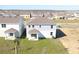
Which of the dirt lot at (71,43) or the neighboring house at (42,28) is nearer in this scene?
the dirt lot at (71,43)

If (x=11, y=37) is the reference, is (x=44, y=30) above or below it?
above

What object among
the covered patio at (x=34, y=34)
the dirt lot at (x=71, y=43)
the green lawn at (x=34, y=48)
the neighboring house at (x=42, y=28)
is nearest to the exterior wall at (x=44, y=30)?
the neighboring house at (x=42, y=28)

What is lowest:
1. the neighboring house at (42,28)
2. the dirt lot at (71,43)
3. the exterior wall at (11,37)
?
the dirt lot at (71,43)

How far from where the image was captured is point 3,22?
30.3ft

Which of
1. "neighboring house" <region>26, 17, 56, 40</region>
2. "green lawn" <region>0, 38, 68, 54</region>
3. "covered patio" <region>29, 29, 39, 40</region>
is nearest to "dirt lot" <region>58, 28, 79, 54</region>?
"green lawn" <region>0, 38, 68, 54</region>

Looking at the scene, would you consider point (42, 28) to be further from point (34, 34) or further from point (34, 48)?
point (34, 48)

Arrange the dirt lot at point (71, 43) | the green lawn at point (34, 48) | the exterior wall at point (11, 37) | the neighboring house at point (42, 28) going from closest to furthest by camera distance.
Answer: the green lawn at point (34, 48) → the dirt lot at point (71, 43) → the exterior wall at point (11, 37) → the neighboring house at point (42, 28)

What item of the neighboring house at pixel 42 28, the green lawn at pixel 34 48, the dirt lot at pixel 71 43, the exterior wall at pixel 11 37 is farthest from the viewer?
the neighboring house at pixel 42 28

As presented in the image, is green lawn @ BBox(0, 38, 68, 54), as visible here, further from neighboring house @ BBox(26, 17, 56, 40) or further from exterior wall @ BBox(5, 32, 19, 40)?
neighboring house @ BBox(26, 17, 56, 40)

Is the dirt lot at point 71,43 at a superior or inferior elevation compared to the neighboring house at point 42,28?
inferior

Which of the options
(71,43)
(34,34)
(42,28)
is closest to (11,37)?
(34,34)

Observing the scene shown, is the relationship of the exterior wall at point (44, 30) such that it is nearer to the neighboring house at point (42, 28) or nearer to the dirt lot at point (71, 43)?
the neighboring house at point (42, 28)
